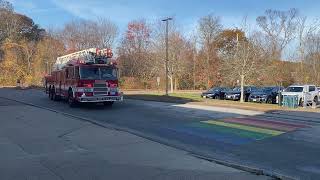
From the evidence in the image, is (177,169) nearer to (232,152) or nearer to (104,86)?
(232,152)

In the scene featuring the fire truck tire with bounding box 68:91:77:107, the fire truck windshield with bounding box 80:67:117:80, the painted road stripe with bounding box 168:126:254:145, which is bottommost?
the painted road stripe with bounding box 168:126:254:145

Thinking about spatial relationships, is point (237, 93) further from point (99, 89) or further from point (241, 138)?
point (241, 138)

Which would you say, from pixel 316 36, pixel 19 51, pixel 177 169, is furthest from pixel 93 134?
pixel 19 51

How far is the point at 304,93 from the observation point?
109 ft

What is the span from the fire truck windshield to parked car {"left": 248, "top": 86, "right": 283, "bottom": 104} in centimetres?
1662

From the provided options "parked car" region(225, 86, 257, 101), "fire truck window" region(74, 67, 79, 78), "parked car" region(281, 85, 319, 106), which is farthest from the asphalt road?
"parked car" region(225, 86, 257, 101)

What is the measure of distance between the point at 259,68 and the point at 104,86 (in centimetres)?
2306

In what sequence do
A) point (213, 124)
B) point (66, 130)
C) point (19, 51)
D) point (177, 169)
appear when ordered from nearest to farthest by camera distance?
1. point (177, 169)
2. point (66, 130)
3. point (213, 124)
4. point (19, 51)

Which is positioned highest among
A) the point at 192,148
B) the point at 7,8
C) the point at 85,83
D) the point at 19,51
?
the point at 7,8

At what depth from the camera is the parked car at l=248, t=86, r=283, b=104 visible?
39.3 meters

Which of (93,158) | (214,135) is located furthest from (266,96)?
(93,158)

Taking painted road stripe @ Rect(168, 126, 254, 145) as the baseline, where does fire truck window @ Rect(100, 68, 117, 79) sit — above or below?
above

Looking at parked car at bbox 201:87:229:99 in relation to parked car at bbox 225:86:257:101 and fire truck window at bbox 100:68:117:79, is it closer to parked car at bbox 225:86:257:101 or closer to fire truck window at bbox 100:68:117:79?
parked car at bbox 225:86:257:101

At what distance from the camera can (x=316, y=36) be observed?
2482 inches
